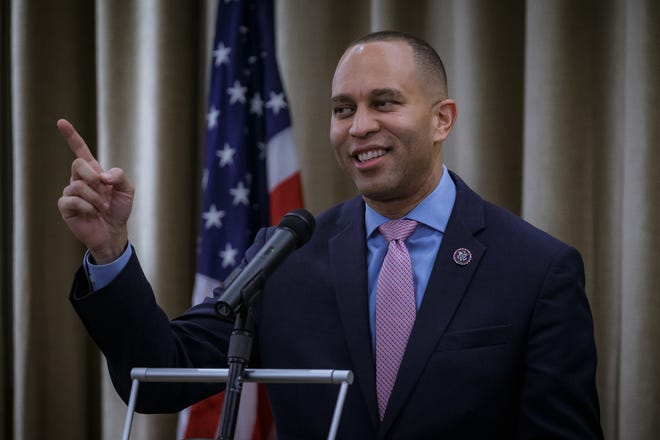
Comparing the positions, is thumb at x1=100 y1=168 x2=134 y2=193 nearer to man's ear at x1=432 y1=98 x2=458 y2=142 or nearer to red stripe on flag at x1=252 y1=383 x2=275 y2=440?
man's ear at x1=432 y1=98 x2=458 y2=142

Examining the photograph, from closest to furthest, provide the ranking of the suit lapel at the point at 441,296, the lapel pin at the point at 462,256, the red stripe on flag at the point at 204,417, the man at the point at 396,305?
the man at the point at 396,305
the suit lapel at the point at 441,296
the lapel pin at the point at 462,256
the red stripe on flag at the point at 204,417

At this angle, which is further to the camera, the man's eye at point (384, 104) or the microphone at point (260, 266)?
the man's eye at point (384, 104)

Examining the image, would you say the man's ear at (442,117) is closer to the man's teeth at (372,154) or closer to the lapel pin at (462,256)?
the man's teeth at (372,154)

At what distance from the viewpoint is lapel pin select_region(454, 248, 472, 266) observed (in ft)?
5.96

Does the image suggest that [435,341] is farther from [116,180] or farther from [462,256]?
[116,180]

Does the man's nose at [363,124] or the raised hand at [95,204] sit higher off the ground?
the man's nose at [363,124]

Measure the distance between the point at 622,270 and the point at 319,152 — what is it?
4.06 ft

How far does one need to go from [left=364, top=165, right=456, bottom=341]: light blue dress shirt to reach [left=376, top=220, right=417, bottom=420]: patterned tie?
0.03 meters

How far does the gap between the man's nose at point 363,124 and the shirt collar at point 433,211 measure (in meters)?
0.22

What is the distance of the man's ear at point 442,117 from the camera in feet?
6.57

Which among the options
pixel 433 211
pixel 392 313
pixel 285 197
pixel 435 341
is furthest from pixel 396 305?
pixel 285 197

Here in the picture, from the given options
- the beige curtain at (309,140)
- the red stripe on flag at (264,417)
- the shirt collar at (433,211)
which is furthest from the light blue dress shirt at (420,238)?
the red stripe on flag at (264,417)

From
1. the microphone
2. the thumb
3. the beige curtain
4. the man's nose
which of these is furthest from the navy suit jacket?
the beige curtain

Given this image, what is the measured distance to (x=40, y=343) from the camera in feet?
12.0
